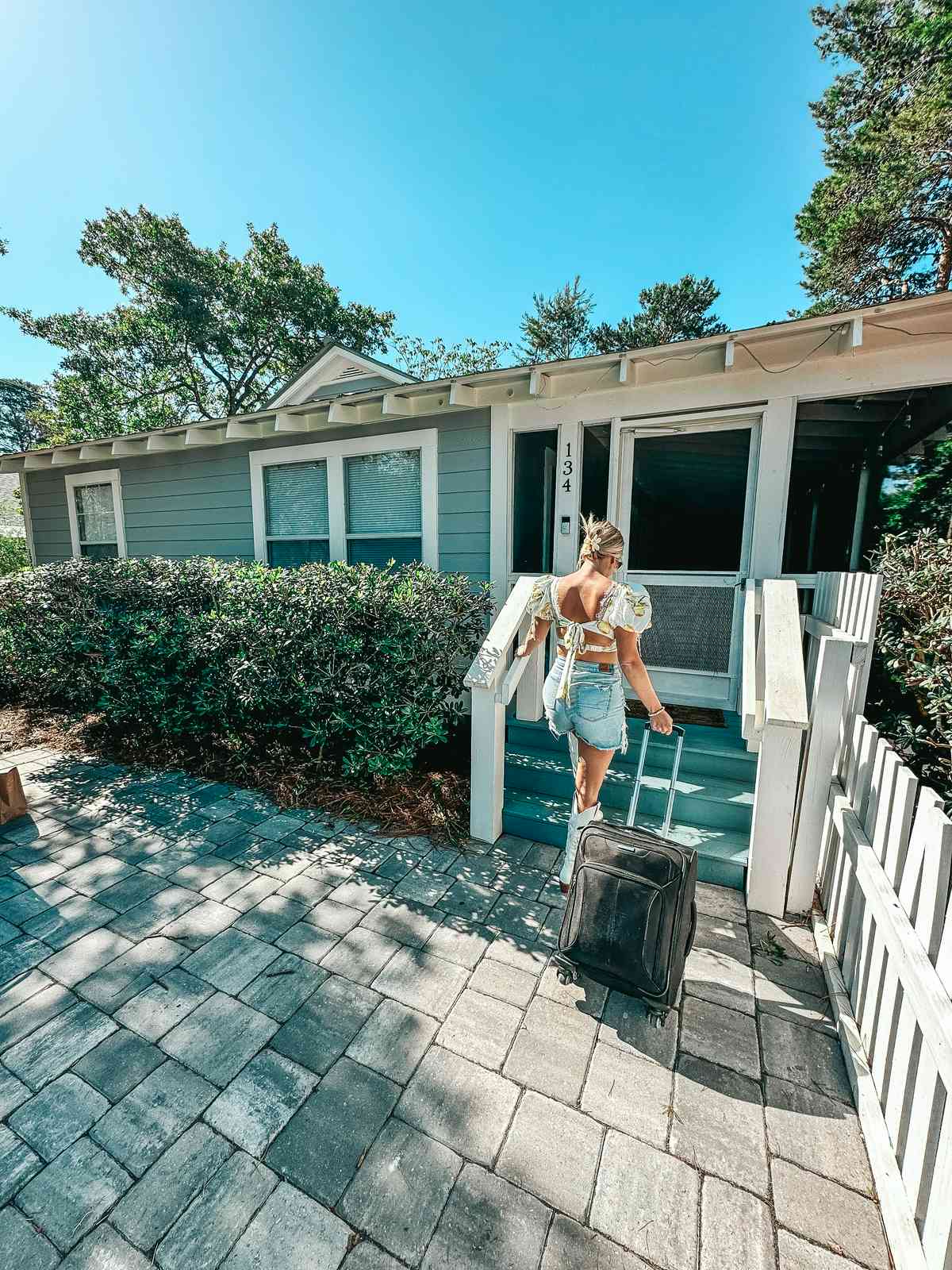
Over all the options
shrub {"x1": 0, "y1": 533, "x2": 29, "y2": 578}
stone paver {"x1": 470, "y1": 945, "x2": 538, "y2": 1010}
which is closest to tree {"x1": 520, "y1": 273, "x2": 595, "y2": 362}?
shrub {"x1": 0, "y1": 533, "x2": 29, "y2": 578}

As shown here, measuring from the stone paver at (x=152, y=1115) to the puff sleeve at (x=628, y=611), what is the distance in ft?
7.43

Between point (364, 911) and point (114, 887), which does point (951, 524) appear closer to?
point (364, 911)

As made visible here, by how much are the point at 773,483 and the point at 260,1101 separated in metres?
4.45

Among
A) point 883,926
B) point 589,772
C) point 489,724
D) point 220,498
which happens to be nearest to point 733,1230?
point 883,926

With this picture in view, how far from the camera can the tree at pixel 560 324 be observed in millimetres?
20000

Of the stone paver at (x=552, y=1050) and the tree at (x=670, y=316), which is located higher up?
the tree at (x=670, y=316)

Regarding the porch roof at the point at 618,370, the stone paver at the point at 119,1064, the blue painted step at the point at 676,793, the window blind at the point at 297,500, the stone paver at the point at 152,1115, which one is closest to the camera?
the stone paver at the point at 152,1115

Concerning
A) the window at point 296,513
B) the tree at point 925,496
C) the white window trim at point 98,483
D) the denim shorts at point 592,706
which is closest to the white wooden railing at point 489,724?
the denim shorts at point 592,706

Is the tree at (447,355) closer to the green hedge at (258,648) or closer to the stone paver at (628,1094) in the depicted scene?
the green hedge at (258,648)

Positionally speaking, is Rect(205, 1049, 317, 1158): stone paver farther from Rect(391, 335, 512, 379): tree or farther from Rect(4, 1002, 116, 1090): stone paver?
Rect(391, 335, 512, 379): tree

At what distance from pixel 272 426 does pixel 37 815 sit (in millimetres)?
4029

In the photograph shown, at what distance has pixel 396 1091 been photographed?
1657mm

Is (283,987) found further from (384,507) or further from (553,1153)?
(384,507)

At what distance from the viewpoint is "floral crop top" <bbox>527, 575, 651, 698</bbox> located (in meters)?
2.30
